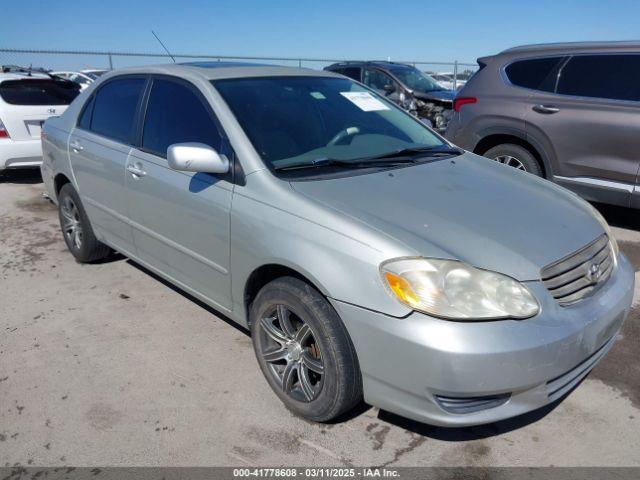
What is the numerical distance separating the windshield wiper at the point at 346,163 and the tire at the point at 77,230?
2.31m

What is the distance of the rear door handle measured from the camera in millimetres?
4189

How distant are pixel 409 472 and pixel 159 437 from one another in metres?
1.16

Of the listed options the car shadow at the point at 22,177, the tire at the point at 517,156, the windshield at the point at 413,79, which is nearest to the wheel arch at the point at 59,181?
the car shadow at the point at 22,177

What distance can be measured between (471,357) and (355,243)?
0.63m

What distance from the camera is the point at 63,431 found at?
2617 mm

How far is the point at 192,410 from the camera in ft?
9.07

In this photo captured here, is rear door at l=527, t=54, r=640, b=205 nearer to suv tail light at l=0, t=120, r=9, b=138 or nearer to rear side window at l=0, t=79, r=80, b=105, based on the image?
rear side window at l=0, t=79, r=80, b=105

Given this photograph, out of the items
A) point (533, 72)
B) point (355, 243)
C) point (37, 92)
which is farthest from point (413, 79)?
point (355, 243)

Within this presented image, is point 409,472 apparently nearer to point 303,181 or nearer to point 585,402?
point 585,402

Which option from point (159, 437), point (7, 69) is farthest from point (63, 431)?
point (7, 69)

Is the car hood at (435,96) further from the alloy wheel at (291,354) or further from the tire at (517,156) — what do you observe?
the alloy wheel at (291,354)

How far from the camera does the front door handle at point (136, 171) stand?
3.42 m

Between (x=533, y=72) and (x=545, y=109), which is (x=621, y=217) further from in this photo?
(x=533, y=72)

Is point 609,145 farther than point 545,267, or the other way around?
point 609,145
